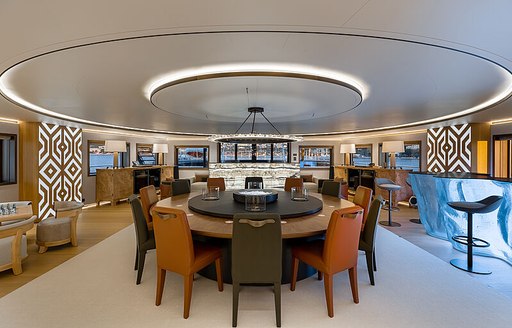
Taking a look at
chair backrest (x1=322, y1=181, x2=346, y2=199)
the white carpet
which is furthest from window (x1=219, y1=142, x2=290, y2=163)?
the white carpet

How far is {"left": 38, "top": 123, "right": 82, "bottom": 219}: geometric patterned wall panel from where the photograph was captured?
19.5ft

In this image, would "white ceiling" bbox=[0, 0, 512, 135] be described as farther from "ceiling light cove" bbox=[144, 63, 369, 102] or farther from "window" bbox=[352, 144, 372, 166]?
"window" bbox=[352, 144, 372, 166]

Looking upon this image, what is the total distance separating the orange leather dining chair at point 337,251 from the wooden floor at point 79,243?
11.1 ft

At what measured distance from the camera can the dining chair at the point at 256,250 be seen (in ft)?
6.49

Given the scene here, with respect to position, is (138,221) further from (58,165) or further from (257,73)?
(58,165)

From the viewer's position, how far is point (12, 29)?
66.9 inches

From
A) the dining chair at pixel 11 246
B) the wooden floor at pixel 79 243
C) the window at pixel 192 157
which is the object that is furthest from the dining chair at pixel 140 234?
the window at pixel 192 157

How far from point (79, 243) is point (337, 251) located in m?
4.33

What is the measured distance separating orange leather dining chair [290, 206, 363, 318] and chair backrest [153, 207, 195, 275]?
1.12 m

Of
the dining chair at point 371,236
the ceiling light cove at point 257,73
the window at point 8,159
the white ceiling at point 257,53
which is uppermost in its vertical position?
the ceiling light cove at point 257,73

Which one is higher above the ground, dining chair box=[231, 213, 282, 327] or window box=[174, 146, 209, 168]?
window box=[174, 146, 209, 168]

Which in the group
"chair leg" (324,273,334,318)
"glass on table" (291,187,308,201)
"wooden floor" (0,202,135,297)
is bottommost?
"wooden floor" (0,202,135,297)

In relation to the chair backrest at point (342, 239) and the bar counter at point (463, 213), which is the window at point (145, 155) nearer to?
the chair backrest at point (342, 239)

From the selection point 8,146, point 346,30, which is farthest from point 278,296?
point 8,146
